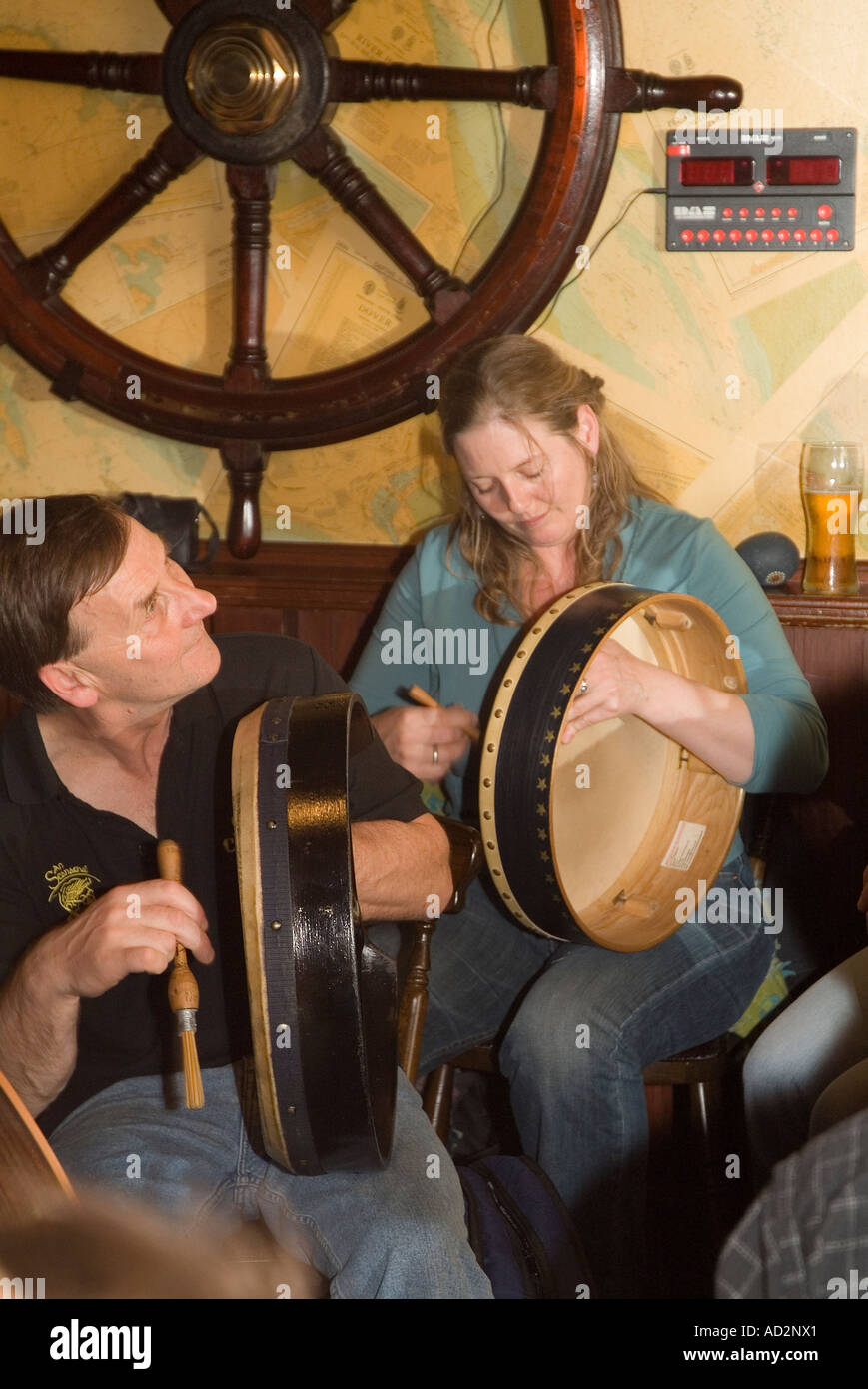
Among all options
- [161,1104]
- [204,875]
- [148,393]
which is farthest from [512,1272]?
[148,393]

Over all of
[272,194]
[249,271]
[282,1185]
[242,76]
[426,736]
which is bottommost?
[282,1185]

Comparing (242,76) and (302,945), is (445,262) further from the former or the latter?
(302,945)

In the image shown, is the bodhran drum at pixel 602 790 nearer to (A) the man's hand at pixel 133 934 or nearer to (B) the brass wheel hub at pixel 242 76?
(A) the man's hand at pixel 133 934

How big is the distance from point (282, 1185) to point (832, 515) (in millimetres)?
1343

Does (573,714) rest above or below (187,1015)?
above

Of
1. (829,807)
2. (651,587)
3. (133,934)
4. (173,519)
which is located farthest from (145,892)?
(829,807)

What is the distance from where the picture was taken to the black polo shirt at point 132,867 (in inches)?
56.9

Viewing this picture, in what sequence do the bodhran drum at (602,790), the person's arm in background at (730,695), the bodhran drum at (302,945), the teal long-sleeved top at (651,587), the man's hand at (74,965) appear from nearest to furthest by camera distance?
the bodhran drum at (302,945)
the man's hand at (74,965)
the bodhran drum at (602,790)
the person's arm in background at (730,695)
the teal long-sleeved top at (651,587)

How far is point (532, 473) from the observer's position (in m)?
1.90

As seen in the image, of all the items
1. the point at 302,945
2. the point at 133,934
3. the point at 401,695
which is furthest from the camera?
the point at 401,695

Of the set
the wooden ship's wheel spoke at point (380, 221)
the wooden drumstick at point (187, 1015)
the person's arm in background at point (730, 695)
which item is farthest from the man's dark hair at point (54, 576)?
the wooden ship's wheel spoke at point (380, 221)

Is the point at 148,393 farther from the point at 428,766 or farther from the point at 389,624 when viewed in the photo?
the point at 428,766

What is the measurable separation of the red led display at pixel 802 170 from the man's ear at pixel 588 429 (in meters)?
0.52

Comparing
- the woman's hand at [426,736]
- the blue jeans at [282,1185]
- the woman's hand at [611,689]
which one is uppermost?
the woman's hand at [611,689]
